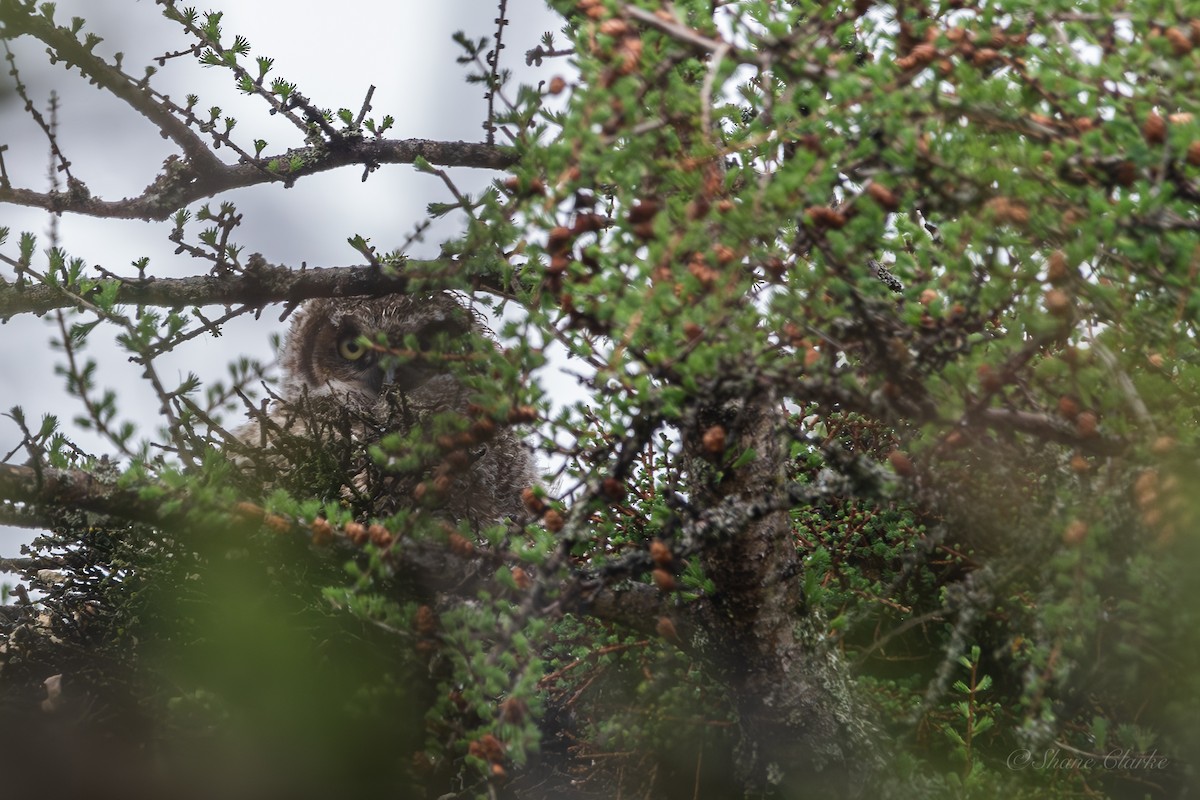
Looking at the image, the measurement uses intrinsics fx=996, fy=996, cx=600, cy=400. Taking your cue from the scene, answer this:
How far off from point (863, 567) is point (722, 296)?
1859mm

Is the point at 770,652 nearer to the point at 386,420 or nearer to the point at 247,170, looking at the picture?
the point at 386,420

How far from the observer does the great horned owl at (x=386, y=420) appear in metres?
2.30

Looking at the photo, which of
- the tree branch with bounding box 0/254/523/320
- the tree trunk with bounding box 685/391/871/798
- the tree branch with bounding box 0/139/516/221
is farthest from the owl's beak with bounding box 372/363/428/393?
the tree trunk with bounding box 685/391/871/798

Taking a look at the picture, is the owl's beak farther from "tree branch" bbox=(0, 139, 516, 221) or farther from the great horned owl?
"tree branch" bbox=(0, 139, 516, 221)

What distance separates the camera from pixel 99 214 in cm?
406

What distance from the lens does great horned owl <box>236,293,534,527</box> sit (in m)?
2.30

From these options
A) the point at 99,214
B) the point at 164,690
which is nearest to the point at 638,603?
the point at 164,690

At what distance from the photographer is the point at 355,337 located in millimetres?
4699

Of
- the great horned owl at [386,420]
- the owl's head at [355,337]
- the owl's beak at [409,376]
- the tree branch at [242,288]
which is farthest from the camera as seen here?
the owl's beak at [409,376]

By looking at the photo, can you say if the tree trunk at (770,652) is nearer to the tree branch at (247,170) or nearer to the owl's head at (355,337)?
the tree branch at (247,170)

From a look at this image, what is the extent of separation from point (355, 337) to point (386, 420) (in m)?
0.82

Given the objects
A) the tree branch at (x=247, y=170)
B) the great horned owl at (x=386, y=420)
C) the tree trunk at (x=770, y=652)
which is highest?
the tree branch at (x=247, y=170)

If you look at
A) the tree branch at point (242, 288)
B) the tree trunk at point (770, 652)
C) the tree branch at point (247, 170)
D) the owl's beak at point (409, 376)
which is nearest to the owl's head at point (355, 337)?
the owl's beak at point (409, 376)

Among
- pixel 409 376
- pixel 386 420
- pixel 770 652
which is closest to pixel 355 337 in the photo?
pixel 409 376
